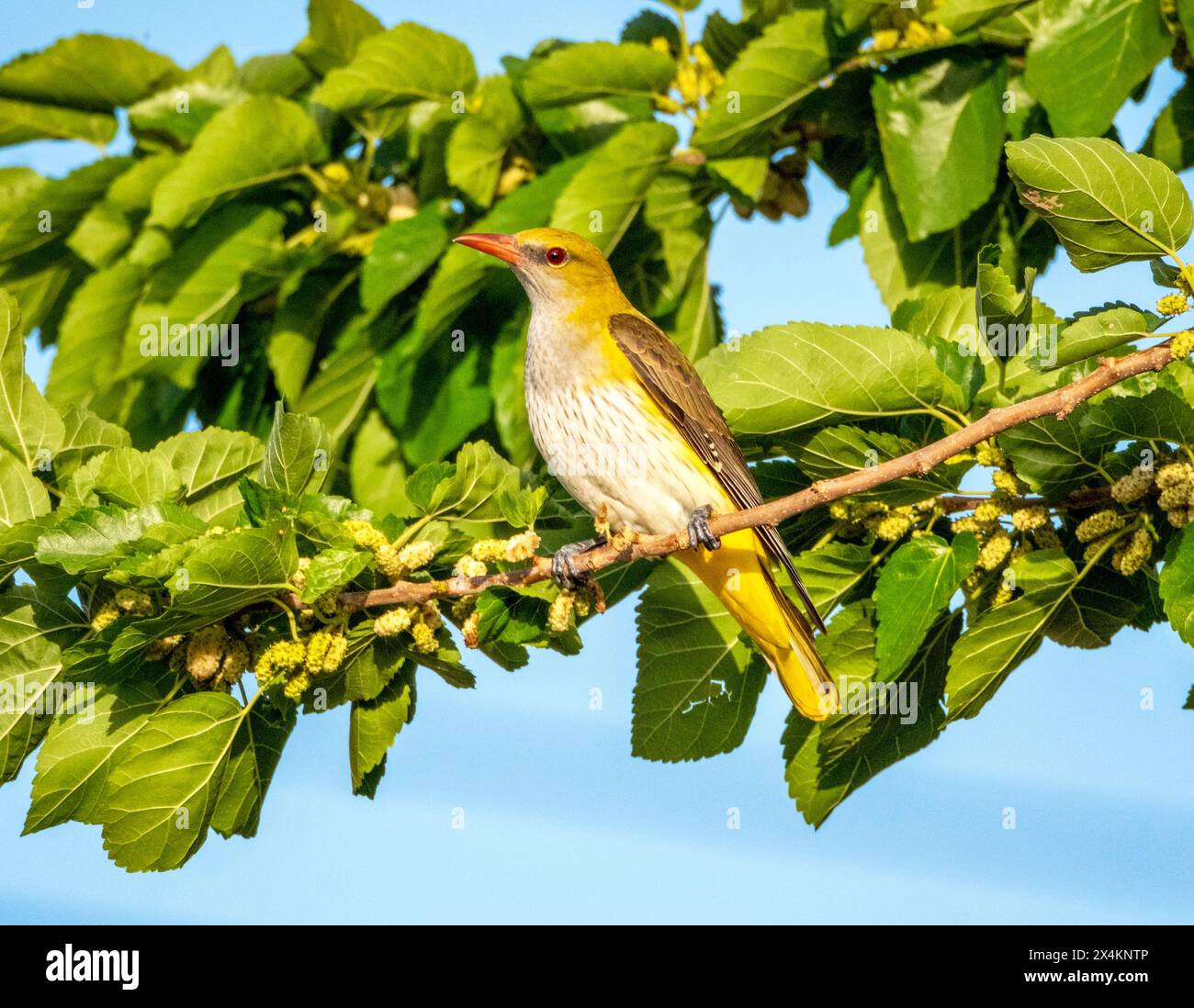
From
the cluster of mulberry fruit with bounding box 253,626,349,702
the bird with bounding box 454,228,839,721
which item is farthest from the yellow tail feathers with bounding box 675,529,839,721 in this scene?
the cluster of mulberry fruit with bounding box 253,626,349,702

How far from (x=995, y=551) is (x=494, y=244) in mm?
2007

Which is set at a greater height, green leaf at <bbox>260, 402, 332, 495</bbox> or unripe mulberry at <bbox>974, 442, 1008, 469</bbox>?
green leaf at <bbox>260, 402, 332, 495</bbox>

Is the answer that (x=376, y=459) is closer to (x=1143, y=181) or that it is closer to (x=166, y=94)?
(x=166, y=94)

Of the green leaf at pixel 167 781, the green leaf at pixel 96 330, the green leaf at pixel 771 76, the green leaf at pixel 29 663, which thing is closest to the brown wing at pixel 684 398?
the green leaf at pixel 771 76

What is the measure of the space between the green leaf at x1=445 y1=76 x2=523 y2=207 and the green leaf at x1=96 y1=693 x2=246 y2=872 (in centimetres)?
223

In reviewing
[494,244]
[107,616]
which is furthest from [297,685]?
[494,244]

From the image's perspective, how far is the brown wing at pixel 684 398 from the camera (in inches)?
134

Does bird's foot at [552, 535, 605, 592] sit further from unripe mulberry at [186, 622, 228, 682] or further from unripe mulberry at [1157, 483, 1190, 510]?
unripe mulberry at [1157, 483, 1190, 510]

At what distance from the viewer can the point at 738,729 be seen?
295 centimetres

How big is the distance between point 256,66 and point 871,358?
3.64 meters

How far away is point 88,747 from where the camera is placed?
2727 mm

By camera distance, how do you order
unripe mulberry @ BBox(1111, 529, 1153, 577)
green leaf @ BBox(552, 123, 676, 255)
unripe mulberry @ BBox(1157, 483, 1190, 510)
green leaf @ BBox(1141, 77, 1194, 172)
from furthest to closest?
1. green leaf @ BBox(552, 123, 676, 255)
2. green leaf @ BBox(1141, 77, 1194, 172)
3. unripe mulberry @ BBox(1111, 529, 1153, 577)
4. unripe mulberry @ BBox(1157, 483, 1190, 510)

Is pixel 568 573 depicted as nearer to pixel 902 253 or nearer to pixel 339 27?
pixel 902 253

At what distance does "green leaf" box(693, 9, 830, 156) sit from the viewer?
3848mm
